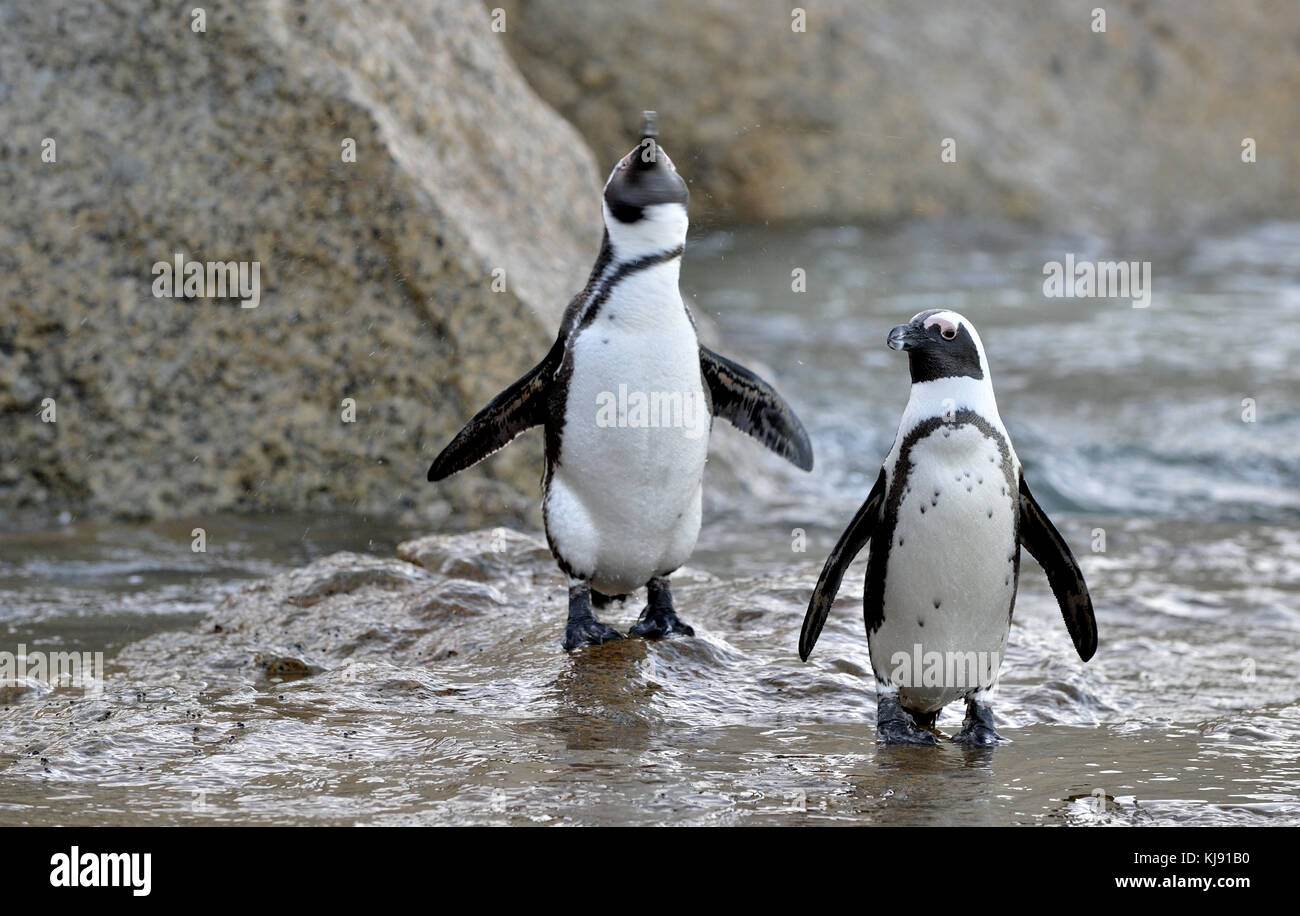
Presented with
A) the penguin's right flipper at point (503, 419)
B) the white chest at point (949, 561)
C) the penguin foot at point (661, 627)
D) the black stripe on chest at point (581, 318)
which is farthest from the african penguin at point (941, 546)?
the penguin's right flipper at point (503, 419)

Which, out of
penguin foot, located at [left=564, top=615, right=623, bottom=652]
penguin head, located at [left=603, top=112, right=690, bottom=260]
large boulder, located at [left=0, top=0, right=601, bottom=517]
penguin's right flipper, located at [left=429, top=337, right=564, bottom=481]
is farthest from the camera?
large boulder, located at [left=0, top=0, right=601, bottom=517]

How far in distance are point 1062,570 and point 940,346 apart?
660mm

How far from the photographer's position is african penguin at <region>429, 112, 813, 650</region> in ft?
13.6

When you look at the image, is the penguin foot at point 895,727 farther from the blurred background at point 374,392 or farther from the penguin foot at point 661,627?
the penguin foot at point 661,627

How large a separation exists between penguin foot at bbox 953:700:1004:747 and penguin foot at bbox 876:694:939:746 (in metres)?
0.07

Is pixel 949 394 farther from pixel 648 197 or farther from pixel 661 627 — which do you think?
pixel 661 627

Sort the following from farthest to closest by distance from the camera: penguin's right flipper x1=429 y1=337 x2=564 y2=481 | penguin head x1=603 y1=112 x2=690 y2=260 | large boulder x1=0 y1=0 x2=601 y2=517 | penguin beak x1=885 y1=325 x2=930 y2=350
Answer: large boulder x1=0 y1=0 x2=601 y2=517, penguin's right flipper x1=429 y1=337 x2=564 y2=481, penguin head x1=603 y1=112 x2=690 y2=260, penguin beak x1=885 y1=325 x2=930 y2=350

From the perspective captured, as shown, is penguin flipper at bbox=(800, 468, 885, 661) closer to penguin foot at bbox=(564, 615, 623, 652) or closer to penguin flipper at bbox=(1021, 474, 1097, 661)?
penguin flipper at bbox=(1021, 474, 1097, 661)

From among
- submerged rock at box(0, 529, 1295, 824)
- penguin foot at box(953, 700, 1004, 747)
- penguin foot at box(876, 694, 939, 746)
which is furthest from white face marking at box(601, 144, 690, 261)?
penguin foot at box(953, 700, 1004, 747)

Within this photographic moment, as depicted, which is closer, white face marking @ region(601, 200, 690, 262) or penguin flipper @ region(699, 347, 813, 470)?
white face marking @ region(601, 200, 690, 262)

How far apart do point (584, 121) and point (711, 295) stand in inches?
94.4

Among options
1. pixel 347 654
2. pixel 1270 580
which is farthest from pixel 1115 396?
pixel 347 654

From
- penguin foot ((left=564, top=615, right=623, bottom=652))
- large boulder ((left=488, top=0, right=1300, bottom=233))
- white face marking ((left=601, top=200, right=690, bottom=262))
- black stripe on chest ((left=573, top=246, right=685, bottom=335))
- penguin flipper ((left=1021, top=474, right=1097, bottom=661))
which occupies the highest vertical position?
large boulder ((left=488, top=0, right=1300, bottom=233))
